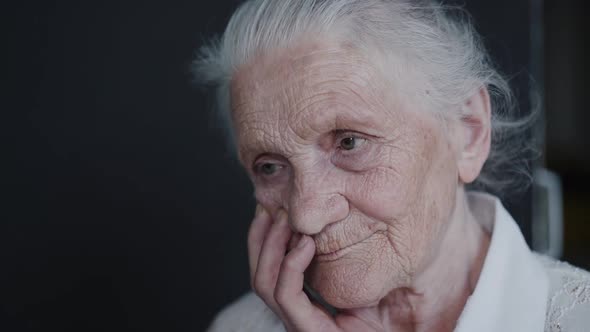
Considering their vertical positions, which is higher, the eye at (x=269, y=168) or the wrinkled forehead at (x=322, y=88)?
the wrinkled forehead at (x=322, y=88)

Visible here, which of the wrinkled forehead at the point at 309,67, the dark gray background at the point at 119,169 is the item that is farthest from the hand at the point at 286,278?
the dark gray background at the point at 119,169

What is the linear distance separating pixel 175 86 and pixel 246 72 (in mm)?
1027

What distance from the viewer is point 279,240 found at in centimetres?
171

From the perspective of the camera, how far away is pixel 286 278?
64.0 inches

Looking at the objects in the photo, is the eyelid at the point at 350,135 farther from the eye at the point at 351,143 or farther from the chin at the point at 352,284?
the chin at the point at 352,284

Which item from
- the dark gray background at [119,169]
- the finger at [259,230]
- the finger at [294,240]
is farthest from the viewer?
the dark gray background at [119,169]


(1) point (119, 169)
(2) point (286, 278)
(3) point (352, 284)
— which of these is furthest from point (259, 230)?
(1) point (119, 169)

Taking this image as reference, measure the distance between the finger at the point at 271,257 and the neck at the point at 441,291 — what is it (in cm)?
27

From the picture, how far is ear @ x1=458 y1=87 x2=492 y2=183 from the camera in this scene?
1.71m

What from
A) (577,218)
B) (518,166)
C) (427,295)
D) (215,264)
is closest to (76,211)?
(215,264)

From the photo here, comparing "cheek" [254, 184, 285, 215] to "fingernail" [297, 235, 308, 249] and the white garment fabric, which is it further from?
the white garment fabric

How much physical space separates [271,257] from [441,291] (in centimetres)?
45

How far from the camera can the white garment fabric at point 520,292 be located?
5.31 ft

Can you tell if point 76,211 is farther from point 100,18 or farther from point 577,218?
point 577,218
